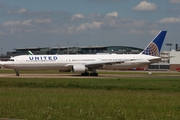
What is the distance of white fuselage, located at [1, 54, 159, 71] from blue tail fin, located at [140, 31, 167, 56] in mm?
4366

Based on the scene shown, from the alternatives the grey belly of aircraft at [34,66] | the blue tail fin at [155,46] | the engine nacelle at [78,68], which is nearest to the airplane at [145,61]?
the blue tail fin at [155,46]

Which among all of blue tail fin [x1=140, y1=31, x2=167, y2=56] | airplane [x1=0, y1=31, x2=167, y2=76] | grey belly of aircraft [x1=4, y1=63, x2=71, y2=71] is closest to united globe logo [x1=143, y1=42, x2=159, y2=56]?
blue tail fin [x1=140, y1=31, x2=167, y2=56]

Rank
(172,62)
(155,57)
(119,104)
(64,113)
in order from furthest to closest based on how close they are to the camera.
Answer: (172,62) → (155,57) → (119,104) → (64,113)

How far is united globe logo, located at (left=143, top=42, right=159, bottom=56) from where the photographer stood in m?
63.6

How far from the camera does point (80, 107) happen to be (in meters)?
15.4

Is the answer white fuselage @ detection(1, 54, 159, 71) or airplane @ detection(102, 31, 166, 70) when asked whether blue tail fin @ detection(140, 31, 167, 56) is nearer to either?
airplane @ detection(102, 31, 166, 70)

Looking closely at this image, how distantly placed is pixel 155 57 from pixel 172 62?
193 ft

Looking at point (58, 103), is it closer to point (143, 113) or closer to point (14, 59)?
point (143, 113)

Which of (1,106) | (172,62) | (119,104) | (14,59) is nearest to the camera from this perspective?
(1,106)

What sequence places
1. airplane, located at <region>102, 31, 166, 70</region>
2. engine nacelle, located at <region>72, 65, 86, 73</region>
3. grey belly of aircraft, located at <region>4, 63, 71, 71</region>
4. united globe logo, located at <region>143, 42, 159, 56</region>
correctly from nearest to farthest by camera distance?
engine nacelle, located at <region>72, 65, 86, 73</region> → grey belly of aircraft, located at <region>4, 63, 71, 71</region> → airplane, located at <region>102, 31, 166, 70</region> → united globe logo, located at <region>143, 42, 159, 56</region>

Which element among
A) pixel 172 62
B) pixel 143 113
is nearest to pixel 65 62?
pixel 143 113

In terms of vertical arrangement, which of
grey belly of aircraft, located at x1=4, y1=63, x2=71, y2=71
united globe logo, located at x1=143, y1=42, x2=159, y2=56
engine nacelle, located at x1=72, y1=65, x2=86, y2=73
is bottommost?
engine nacelle, located at x1=72, y1=65, x2=86, y2=73

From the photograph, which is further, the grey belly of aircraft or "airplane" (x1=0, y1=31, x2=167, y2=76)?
"airplane" (x1=0, y1=31, x2=167, y2=76)

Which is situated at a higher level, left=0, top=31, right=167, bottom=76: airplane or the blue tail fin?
the blue tail fin
